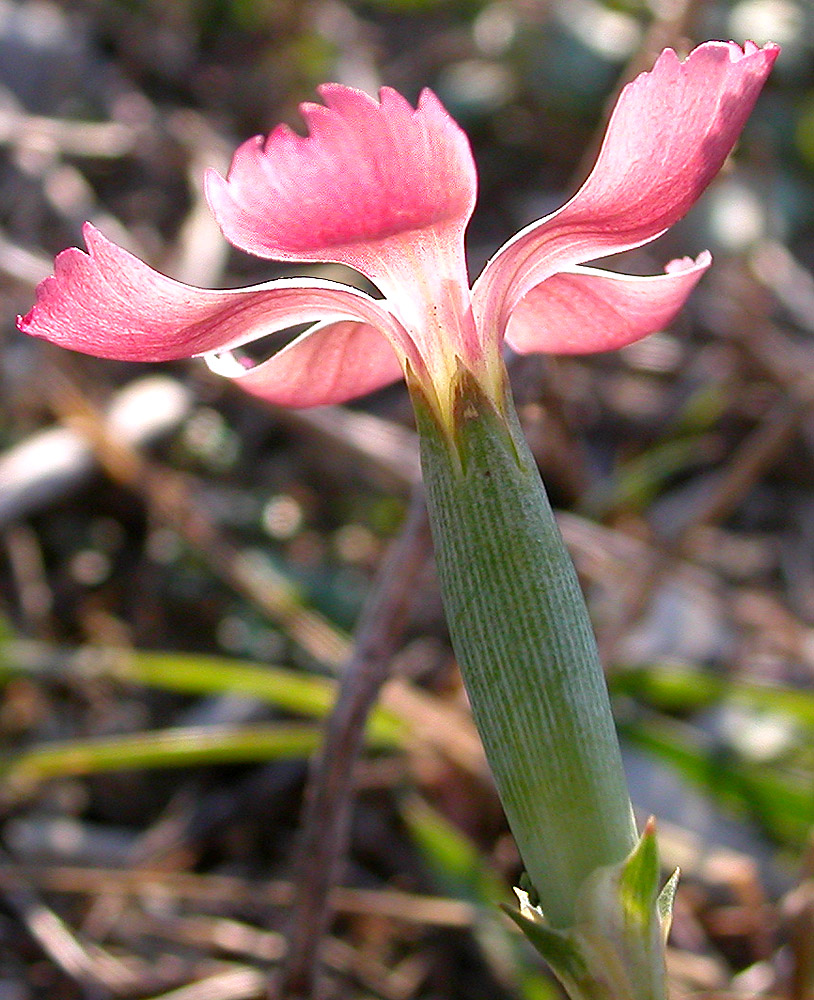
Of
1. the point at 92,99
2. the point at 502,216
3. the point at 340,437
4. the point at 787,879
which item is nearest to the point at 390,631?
the point at 787,879

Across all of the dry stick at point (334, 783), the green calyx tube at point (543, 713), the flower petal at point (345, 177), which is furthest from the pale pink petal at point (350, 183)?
the dry stick at point (334, 783)

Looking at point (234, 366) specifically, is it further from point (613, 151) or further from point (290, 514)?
point (290, 514)

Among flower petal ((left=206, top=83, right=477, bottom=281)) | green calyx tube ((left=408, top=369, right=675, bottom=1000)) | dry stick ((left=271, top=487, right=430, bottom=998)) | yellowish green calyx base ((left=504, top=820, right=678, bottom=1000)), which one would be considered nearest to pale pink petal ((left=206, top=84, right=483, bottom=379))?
flower petal ((left=206, top=83, right=477, bottom=281))

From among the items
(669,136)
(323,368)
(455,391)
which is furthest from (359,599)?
(669,136)

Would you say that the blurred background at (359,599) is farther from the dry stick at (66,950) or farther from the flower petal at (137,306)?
the flower petal at (137,306)

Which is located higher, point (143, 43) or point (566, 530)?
point (143, 43)

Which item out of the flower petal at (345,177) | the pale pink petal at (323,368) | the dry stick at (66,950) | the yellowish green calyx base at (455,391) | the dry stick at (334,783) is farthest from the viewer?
the dry stick at (66,950)

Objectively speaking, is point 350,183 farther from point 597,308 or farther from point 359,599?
point 359,599
